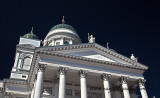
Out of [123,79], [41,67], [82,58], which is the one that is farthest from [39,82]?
[123,79]

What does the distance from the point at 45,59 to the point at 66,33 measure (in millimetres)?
18582

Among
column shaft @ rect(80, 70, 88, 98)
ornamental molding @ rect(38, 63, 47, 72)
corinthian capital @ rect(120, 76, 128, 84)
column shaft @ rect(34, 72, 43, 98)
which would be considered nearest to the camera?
column shaft @ rect(34, 72, 43, 98)

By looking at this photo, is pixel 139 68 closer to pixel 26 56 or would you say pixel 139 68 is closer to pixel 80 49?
pixel 80 49

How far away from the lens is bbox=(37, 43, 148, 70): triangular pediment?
22955 mm

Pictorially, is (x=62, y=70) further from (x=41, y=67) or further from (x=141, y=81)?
(x=141, y=81)

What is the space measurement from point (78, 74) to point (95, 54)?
3854 millimetres

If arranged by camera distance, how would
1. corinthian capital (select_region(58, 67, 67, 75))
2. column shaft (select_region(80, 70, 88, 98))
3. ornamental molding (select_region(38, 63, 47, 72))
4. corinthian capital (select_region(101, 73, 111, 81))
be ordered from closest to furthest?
column shaft (select_region(80, 70, 88, 98))
ornamental molding (select_region(38, 63, 47, 72))
corinthian capital (select_region(58, 67, 67, 75))
corinthian capital (select_region(101, 73, 111, 81))

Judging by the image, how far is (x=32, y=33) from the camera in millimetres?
42500

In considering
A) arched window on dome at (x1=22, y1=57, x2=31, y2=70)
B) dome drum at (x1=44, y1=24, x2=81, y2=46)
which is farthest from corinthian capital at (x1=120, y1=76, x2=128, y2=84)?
arched window on dome at (x1=22, y1=57, x2=31, y2=70)

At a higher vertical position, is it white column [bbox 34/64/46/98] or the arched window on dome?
the arched window on dome

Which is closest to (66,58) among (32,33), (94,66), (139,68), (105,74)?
(94,66)

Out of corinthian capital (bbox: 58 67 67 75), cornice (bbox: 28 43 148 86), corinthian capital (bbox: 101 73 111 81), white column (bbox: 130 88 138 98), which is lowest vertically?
white column (bbox: 130 88 138 98)

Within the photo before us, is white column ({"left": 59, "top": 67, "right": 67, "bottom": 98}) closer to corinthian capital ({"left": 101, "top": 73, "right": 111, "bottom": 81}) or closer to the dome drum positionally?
corinthian capital ({"left": 101, "top": 73, "right": 111, "bottom": 81})

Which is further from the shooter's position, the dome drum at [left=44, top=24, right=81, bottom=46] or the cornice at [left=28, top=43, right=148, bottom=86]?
the dome drum at [left=44, top=24, right=81, bottom=46]
